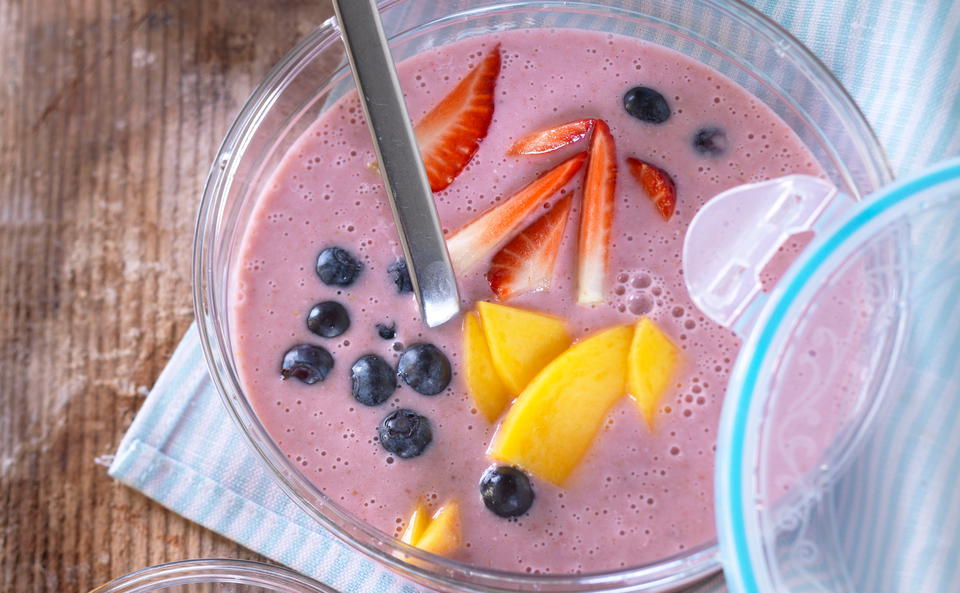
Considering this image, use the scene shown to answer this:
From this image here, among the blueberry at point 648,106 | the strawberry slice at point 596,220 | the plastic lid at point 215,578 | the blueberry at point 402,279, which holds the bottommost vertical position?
the plastic lid at point 215,578

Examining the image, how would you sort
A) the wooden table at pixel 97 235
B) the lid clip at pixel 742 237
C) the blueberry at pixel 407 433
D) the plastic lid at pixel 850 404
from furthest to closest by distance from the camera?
the wooden table at pixel 97 235 → the blueberry at pixel 407 433 → the lid clip at pixel 742 237 → the plastic lid at pixel 850 404

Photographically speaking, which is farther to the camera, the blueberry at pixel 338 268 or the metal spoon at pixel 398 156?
the blueberry at pixel 338 268

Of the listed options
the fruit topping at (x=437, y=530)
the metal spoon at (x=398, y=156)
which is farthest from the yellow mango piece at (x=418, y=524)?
the metal spoon at (x=398, y=156)

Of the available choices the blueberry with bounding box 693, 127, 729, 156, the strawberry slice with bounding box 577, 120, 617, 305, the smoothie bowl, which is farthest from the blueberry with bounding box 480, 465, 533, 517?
the blueberry with bounding box 693, 127, 729, 156

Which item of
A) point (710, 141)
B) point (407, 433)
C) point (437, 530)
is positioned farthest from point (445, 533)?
point (710, 141)

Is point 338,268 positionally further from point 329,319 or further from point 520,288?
point 520,288

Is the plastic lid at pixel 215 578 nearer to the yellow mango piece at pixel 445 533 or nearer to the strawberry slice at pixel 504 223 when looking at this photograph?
the yellow mango piece at pixel 445 533

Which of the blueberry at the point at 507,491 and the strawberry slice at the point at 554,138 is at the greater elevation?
the strawberry slice at the point at 554,138
